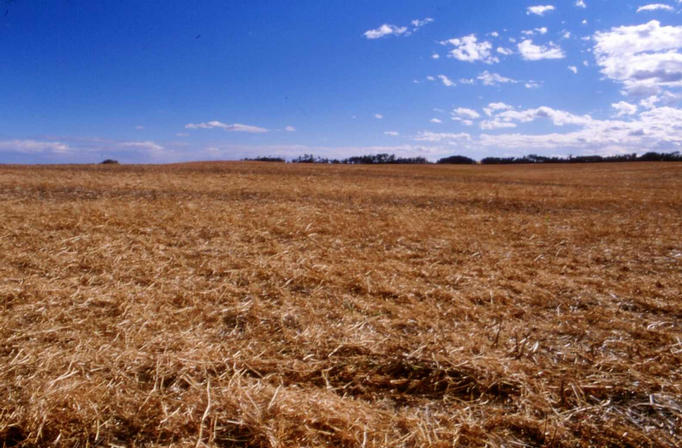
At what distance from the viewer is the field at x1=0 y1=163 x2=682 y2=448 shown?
2.51 m

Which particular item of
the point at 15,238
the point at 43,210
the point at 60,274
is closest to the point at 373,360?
the point at 60,274

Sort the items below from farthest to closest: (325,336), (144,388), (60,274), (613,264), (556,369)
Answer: (613,264), (60,274), (325,336), (556,369), (144,388)

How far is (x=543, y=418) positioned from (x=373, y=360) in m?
1.33

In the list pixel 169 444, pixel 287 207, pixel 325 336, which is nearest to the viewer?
pixel 169 444

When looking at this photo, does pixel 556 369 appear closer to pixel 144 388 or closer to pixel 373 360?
pixel 373 360

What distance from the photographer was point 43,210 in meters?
9.10

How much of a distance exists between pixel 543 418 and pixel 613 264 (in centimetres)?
490

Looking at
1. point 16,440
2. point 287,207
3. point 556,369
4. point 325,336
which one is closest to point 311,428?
point 325,336

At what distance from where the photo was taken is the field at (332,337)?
2.51m

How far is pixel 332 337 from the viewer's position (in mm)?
3652

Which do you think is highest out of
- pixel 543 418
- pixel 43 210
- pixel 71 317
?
pixel 43 210

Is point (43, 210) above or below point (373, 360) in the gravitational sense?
above

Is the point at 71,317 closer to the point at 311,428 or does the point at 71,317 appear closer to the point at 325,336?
the point at 325,336

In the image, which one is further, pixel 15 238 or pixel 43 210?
pixel 43 210
